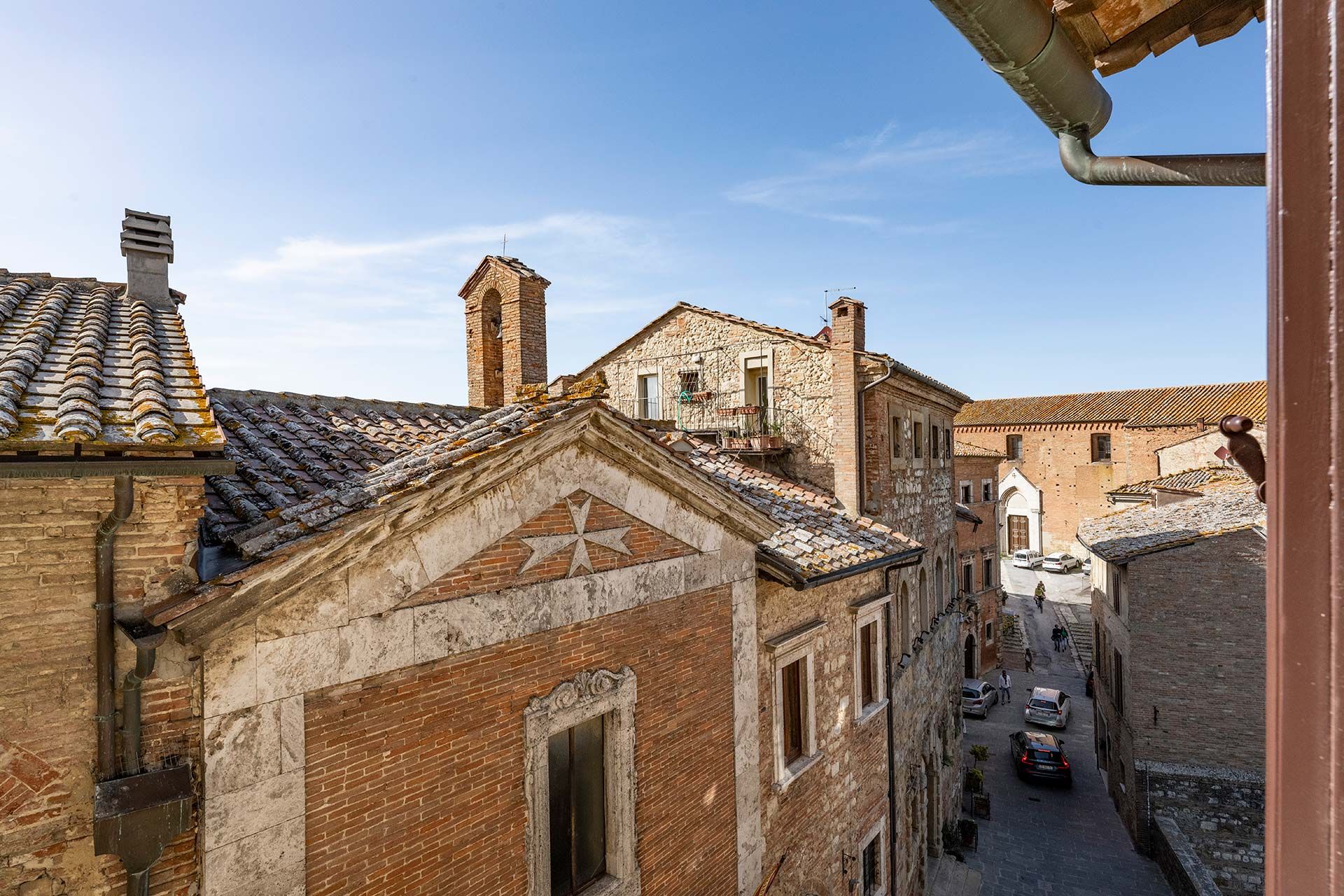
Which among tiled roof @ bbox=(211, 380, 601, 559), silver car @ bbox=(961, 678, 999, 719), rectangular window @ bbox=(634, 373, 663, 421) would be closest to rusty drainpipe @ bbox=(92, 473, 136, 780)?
tiled roof @ bbox=(211, 380, 601, 559)

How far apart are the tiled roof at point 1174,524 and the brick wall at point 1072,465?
19.4 metres

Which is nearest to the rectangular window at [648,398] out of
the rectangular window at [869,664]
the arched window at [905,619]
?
the arched window at [905,619]

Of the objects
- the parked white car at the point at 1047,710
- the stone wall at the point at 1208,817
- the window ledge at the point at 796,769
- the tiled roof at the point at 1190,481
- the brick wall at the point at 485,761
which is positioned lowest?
the parked white car at the point at 1047,710

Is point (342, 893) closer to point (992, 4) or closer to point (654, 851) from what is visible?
point (654, 851)

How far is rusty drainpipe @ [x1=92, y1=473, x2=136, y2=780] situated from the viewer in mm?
3523

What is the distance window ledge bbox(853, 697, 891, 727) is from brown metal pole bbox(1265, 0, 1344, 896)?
1021cm

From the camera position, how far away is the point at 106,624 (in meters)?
3.54

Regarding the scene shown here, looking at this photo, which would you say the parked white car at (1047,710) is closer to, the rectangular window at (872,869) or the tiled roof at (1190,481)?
the tiled roof at (1190,481)

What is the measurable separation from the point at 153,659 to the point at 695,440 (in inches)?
423

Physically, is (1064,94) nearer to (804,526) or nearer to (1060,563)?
(804,526)

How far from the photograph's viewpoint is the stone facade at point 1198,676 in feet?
47.3

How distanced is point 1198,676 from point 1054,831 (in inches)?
225

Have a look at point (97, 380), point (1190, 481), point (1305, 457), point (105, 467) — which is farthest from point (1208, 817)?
point (97, 380)

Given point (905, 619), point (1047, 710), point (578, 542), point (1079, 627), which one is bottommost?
point (1047, 710)
